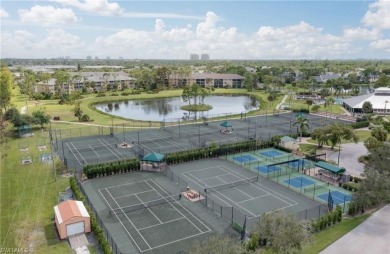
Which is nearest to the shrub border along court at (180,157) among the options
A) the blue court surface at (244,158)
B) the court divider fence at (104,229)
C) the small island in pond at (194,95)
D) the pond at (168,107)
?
the blue court surface at (244,158)

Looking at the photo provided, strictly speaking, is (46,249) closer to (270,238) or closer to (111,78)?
(270,238)

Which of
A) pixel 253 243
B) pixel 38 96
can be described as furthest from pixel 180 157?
pixel 38 96

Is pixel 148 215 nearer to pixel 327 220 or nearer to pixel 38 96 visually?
pixel 327 220

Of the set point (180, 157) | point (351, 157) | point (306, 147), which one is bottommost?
point (351, 157)

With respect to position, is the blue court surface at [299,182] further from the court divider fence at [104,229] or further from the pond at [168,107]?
the pond at [168,107]

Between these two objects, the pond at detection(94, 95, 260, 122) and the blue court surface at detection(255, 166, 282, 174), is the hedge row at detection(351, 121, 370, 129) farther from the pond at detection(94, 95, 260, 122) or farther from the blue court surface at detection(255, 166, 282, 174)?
the pond at detection(94, 95, 260, 122)

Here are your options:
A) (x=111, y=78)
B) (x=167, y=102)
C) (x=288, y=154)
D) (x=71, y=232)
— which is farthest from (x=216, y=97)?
(x=71, y=232)

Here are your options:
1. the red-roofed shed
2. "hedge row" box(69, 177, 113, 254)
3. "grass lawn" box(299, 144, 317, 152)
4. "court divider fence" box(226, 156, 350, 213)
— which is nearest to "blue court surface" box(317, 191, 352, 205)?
"court divider fence" box(226, 156, 350, 213)
